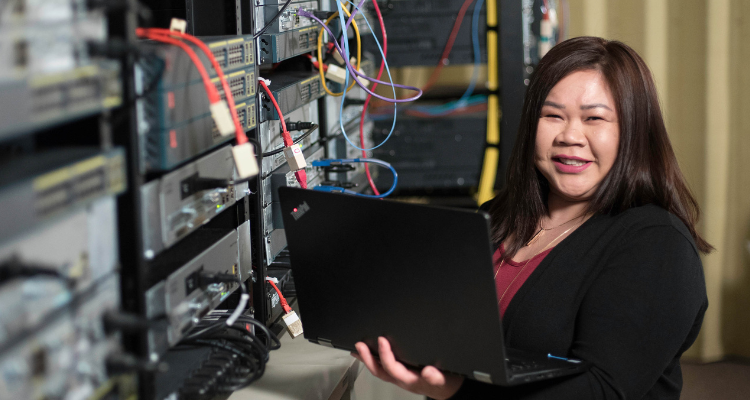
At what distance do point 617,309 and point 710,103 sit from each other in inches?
67.4

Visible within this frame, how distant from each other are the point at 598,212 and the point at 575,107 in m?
0.17

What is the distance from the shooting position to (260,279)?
1092 mm

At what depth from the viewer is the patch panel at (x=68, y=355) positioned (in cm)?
49

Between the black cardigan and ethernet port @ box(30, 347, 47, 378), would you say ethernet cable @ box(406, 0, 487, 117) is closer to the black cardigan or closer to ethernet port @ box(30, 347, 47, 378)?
the black cardigan

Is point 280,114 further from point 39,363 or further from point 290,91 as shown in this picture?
point 39,363

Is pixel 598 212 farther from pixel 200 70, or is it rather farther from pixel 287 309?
pixel 200 70

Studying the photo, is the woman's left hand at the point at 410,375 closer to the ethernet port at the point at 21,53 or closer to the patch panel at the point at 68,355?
the patch panel at the point at 68,355

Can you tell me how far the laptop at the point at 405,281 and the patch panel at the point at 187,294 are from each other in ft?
0.34

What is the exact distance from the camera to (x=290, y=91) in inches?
47.3

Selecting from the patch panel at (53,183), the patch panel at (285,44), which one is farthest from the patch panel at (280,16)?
the patch panel at (53,183)

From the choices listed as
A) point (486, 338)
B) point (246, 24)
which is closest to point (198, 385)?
point (486, 338)

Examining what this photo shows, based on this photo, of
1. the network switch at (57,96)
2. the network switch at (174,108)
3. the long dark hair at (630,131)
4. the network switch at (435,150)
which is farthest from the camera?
the network switch at (435,150)

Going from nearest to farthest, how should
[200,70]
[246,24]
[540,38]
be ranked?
[200,70] → [246,24] → [540,38]

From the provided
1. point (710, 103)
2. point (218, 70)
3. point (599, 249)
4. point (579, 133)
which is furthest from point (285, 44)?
point (710, 103)
